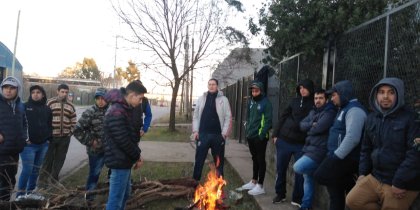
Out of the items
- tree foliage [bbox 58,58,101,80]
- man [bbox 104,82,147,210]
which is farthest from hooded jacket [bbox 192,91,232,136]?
tree foliage [bbox 58,58,101,80]

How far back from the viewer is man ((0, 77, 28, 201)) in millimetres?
5320

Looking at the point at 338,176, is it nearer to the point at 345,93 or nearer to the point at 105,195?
the point at 345,93

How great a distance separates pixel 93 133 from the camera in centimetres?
632

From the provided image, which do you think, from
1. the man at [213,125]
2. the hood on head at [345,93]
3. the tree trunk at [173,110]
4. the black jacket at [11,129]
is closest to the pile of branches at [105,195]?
the man at [213,125]

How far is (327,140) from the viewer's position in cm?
Result: 503

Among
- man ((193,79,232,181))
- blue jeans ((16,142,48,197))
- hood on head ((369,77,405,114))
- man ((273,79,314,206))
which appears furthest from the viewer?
man ((193,79,232,181))

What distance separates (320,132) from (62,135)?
4613mm

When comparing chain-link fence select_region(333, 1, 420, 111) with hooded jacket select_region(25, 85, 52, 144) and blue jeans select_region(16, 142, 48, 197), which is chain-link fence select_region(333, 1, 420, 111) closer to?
hooded jacket select_region(25, 85, 52, 144)

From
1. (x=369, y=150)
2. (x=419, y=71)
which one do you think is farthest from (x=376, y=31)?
(x=369, y=150)

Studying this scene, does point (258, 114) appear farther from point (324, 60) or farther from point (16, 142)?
point (16, 142)

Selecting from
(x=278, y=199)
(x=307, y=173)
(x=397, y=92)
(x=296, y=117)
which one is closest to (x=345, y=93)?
(x=397, y=92)

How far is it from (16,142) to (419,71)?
5.00 m

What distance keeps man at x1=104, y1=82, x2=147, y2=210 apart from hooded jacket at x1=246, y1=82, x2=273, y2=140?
93.7 inches

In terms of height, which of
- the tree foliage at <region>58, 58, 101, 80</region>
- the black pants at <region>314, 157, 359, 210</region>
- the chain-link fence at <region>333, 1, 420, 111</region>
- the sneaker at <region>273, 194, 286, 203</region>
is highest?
the tree foliage at <region>58, 58, 101, 80</region>
